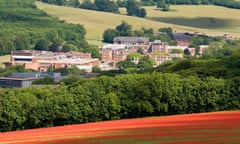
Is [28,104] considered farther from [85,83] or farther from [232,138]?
[232,138]

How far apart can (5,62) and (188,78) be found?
101 meters

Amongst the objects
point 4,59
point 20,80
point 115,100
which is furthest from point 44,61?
point 115,100

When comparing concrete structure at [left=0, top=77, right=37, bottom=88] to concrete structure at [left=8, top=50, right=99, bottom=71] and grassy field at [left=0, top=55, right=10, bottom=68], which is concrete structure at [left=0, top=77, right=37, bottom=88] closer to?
grassy field at [left=0, top=55, right=10, bottom=68]

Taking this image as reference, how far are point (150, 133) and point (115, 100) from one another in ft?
58.9

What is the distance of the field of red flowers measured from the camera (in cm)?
4669

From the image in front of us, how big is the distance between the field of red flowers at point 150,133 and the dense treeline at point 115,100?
6.36m

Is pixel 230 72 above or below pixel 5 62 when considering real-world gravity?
above

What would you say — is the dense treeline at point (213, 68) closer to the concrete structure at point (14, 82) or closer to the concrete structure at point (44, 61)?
the concrete structure at point (14, 82)

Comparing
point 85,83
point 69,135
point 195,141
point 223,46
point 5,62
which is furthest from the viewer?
point 223,46

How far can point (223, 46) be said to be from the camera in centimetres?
18825

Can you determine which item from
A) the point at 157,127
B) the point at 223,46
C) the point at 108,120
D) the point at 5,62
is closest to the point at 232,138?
the point at 157,127

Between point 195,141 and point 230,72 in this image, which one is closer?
point 195,141

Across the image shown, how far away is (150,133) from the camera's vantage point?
50.5m

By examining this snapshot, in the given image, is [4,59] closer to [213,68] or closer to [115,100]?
[213,68]
